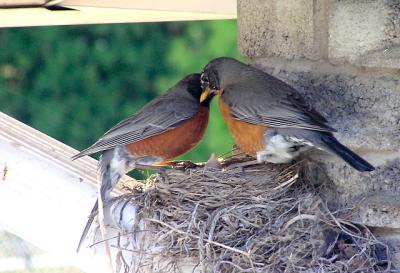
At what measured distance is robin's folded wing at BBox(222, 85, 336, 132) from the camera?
13.1 feet

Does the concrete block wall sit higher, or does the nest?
the concrete block wall

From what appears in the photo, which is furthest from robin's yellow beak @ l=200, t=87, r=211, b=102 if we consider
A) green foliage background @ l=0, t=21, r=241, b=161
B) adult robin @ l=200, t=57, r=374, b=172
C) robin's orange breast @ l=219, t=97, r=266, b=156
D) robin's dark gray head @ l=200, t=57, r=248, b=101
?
green foliage background @ l=0, t=21, r=241, b=161

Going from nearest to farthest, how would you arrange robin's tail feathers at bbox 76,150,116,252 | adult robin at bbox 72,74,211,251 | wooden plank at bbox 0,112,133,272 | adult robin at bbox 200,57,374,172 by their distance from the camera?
1. wooden plank at bbox 0,112,133,272
2. robin's tail feathers at bbox 76,150,116,252
3. adult robin at bbox 200,57,374,172
4. adult robin at bbox 72,74,211,251

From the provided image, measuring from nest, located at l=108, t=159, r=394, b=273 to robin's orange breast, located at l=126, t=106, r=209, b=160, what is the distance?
25.4 inches

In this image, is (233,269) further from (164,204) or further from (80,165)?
(80,165)

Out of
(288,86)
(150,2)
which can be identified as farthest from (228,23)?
(288,86)

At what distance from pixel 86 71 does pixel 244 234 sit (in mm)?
6986

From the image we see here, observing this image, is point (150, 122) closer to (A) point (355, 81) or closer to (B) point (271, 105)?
(B) point (271, 105)

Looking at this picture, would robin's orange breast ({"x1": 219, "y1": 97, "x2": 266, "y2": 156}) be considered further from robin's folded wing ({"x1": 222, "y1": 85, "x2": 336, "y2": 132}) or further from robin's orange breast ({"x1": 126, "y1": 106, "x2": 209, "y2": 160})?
robin's orange breast ({"x1": 126, "y1": 106, "x2": 209, "y2": 160})

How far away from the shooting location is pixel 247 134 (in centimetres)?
439

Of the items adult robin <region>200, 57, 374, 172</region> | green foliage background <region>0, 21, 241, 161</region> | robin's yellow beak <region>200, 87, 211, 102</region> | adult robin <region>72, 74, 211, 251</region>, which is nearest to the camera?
adult robin <region>200, 57, 374, 172</region>

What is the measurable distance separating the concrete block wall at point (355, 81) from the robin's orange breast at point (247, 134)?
1.00 ft

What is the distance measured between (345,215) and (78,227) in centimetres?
87

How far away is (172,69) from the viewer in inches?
420
